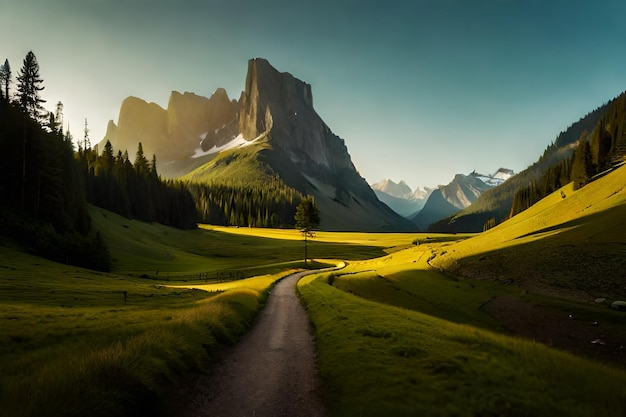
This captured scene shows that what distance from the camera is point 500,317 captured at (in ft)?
113

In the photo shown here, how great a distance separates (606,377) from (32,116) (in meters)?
97.7

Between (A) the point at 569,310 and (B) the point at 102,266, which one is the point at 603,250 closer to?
(A) the point at 569,310

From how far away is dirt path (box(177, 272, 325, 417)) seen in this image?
35.8 ft

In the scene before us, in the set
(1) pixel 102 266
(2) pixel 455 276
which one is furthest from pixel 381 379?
(1) pixel 102 266

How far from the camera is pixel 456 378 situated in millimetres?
11609

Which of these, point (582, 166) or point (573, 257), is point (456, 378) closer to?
point (573, 257)

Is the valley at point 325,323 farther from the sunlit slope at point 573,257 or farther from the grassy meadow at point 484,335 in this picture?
the sunlit slope at point 573,257

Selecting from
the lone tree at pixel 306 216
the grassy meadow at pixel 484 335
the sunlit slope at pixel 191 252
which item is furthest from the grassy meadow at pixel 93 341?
the lone tree at pixel 306 216

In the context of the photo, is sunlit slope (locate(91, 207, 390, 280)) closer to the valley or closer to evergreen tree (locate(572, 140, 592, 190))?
the valley

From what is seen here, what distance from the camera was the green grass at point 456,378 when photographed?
957cm

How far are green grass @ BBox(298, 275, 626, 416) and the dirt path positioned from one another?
0.90 meters

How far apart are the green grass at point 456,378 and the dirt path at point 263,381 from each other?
2.96 feet

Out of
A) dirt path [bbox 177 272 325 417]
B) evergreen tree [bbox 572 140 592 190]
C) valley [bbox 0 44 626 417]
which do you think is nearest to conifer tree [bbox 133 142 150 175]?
valley [bbox 0 44 626 417]

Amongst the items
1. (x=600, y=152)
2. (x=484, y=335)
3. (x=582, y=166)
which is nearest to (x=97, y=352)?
(x=484, y=335)
